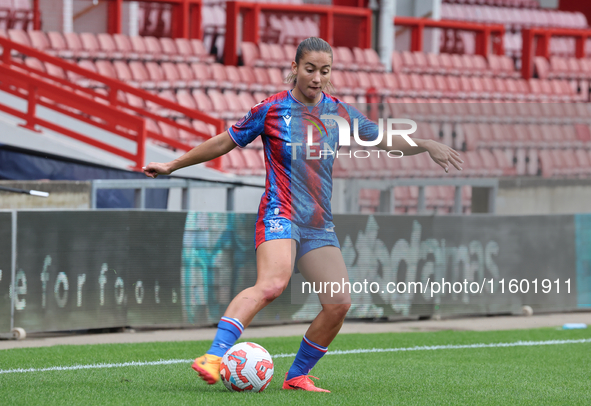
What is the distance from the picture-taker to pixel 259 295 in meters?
4.57

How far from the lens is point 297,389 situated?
16.5 feet

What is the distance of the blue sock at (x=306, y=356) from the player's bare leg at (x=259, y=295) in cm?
49

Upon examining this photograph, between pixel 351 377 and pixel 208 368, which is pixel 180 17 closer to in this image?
pixel 351 377

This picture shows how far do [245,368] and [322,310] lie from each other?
1.73ft

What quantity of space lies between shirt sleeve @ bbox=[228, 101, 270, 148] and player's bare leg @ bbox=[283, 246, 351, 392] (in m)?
0.72

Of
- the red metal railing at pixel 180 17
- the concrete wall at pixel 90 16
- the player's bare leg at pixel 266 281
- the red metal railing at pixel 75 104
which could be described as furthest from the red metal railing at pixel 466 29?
the player's bare leg at pixel 266 281

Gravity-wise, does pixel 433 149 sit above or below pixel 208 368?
above

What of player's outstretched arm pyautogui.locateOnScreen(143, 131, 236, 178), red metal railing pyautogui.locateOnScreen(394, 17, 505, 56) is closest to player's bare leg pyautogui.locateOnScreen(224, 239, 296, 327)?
player's outstretched arm pyautogui.locateOnScreen(143, 131, 236, 178)

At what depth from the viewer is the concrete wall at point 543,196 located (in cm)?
1469

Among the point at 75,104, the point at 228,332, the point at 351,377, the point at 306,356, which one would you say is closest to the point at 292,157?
the point at 228,332

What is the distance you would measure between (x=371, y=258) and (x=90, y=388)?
546 centimetres

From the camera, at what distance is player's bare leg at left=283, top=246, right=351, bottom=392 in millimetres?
4730

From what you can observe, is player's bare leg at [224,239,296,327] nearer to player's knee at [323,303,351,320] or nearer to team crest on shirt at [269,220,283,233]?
team crest on shirt at [269,220,283,233]

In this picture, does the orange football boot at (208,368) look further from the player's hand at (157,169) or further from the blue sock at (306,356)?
the player's hand at (157,169)
